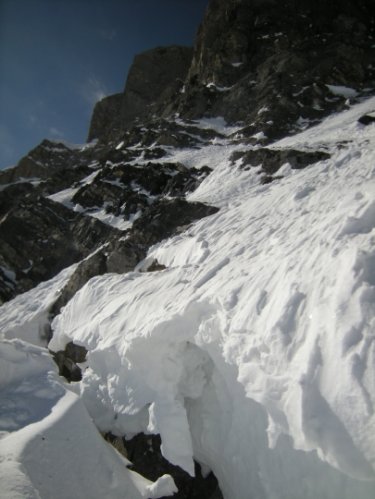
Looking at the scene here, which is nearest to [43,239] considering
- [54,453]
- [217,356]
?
[54,453]

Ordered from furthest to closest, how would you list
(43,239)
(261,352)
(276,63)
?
(276,63)
(43,239)
(261,352)

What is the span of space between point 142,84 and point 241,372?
64616 millimetres

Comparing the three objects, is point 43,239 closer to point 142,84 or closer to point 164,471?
point 164,471

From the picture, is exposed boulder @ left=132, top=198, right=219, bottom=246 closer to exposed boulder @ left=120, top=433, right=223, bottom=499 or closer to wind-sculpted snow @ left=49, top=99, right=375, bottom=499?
wind-sculpted snow @ left=49, top=99, right=375, bottom=499

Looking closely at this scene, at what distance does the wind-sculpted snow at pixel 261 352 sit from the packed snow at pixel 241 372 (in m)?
0.02

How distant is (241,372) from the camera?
372cm

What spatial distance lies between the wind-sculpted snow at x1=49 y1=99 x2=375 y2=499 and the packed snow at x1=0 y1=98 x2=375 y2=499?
0.02 meters

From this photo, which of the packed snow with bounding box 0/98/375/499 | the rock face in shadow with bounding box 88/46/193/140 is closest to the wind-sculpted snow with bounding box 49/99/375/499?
the packed snow with bounding box 0/98/375/499

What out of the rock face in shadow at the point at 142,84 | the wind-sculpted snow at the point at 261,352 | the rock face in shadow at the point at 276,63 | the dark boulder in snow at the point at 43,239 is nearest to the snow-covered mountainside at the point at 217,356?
the wind-sculpted snow at the point at 261,352

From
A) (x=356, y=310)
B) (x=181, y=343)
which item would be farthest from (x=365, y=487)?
(x=181, y=343)

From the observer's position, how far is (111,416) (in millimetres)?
5434

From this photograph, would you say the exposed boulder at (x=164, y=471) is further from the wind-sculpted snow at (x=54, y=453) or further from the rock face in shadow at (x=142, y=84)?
the rock face in shadow at (x=142, y=84)

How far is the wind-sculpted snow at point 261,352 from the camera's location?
295 centimetres

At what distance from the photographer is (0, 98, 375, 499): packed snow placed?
2.99 metres
